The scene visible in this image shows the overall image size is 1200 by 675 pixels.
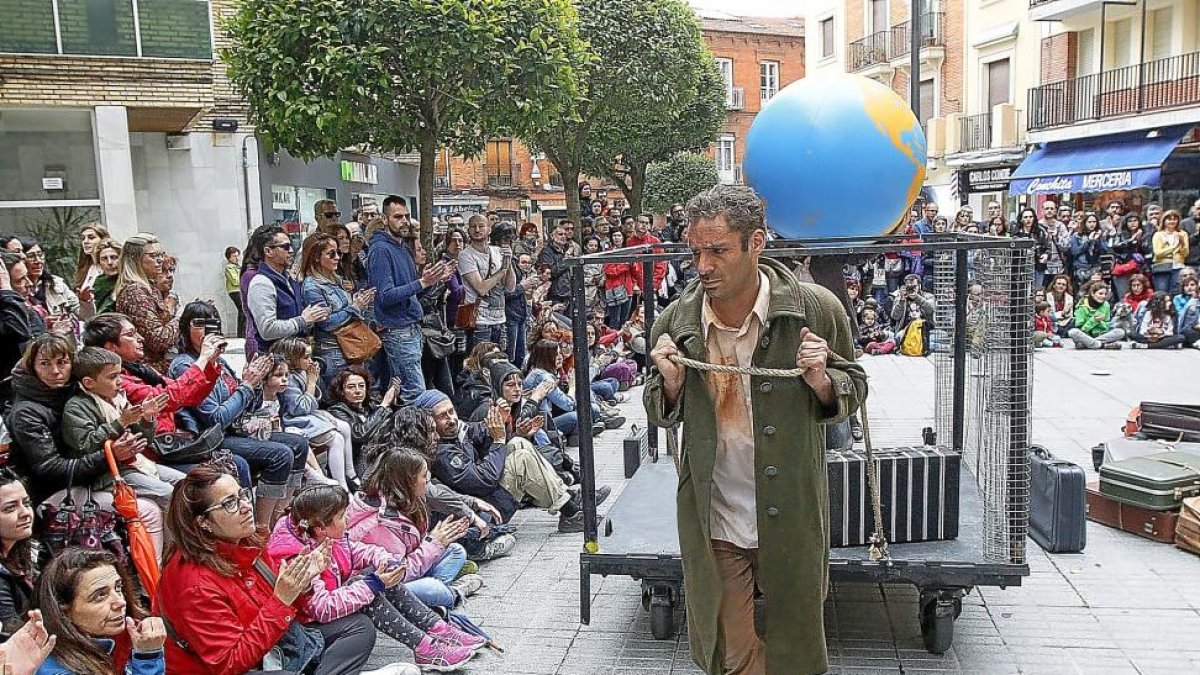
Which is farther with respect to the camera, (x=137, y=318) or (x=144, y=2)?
(x=144, y=2)

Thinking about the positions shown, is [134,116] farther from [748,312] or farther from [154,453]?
[748,312]

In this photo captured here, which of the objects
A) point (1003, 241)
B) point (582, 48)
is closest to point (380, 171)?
point (582, 48)

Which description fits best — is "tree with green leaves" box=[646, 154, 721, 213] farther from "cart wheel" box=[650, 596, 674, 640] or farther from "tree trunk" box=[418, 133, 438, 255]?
"cart wheel" box=[650, 596, 674, 640]

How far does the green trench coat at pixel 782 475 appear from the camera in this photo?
3379 mm

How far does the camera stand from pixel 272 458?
18.5 ft

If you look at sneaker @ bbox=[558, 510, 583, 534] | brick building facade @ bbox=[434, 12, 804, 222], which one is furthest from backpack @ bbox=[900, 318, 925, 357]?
brick building facade @ bbox=[434, 12, 804, 222]

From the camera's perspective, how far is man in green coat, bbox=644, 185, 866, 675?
337 centimetres

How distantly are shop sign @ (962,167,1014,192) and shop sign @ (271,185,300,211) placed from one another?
1795 centimetres

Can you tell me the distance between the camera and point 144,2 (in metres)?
13.4

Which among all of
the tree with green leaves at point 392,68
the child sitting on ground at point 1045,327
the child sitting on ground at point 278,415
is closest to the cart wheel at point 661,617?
the child sitting on ground at point 278,415

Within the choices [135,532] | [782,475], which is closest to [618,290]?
[135,532]

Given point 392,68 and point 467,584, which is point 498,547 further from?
point 392,68

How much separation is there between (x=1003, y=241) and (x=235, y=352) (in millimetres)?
10832

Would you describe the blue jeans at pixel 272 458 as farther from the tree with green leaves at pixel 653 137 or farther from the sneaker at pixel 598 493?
the tree with green leaves at pixel 653 137
